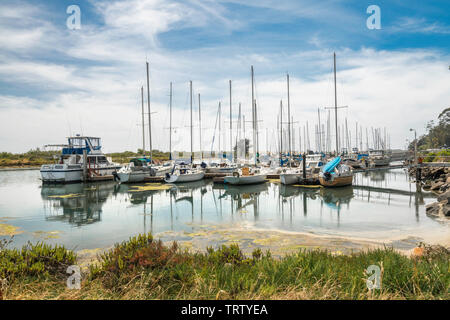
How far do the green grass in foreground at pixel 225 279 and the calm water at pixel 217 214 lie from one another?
6.38 m

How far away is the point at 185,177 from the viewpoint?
132 ft

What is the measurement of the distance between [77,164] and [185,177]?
17106mm

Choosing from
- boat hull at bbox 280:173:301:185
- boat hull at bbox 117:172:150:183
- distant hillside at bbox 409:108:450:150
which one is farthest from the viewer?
distant hillside at bbox 409:108:450:150

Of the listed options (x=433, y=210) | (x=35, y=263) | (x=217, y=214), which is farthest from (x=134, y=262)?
(x=433, y=210)

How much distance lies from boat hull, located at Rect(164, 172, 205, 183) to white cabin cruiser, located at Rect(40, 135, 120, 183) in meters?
10.8

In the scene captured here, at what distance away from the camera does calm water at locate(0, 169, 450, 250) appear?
14.4m

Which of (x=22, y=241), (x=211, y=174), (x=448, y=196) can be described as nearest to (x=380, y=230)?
(x=448, y=196)

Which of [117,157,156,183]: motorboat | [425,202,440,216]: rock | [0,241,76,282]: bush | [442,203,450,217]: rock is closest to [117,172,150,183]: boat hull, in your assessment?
[117,157,156,183]: motorboat

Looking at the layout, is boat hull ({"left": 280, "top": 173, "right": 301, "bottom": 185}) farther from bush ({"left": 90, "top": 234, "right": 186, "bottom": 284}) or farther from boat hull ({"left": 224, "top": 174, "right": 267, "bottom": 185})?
bush ({"left": 90, "top": 234, "right": 186, "bottom": 284})

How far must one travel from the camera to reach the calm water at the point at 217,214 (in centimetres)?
1443

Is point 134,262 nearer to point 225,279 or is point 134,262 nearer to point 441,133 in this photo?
point 225,279

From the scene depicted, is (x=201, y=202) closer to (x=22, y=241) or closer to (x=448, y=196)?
(x=22, y=241)

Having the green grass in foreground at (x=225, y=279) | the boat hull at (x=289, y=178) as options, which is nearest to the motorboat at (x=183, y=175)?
the boat hull at (x=289, y=178)

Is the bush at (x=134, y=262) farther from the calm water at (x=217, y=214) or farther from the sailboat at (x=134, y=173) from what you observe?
the sailboat at (x=134, y=173)
